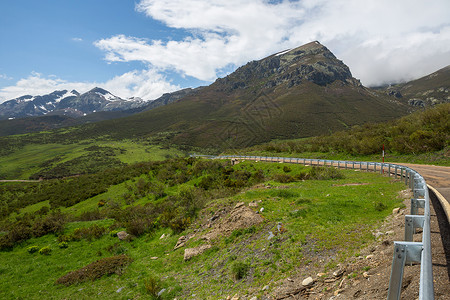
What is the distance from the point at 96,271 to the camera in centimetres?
1141

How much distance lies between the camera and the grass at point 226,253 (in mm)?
7238

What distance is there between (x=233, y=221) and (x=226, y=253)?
2163 mm

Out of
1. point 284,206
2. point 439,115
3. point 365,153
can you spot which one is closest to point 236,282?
point 284,206

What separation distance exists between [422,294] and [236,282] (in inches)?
237

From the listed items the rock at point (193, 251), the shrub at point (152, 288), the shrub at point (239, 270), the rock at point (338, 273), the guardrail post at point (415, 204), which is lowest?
the shrub at point (152, 288)

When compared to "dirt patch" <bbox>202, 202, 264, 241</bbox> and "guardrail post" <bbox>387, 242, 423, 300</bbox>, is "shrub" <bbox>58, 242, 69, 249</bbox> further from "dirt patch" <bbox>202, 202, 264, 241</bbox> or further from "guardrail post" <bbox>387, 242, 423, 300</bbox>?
"guardrail post" <bbox>387, 242, 423, 300</bbox>

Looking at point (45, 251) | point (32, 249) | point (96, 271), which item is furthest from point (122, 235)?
point (32, 249)

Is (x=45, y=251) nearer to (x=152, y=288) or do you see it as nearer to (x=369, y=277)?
(x=152, y=288)

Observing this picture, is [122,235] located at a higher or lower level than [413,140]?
lower

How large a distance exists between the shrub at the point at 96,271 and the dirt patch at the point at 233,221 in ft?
15.2

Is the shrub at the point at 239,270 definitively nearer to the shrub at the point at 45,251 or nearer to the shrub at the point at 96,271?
the shrub at the point at 96,271

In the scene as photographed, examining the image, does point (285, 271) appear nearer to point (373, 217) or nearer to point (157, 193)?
point (373, 217)

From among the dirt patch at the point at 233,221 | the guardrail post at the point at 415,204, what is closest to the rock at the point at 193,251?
the dirt patch at the point at 233,221

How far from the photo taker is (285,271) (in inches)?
262
